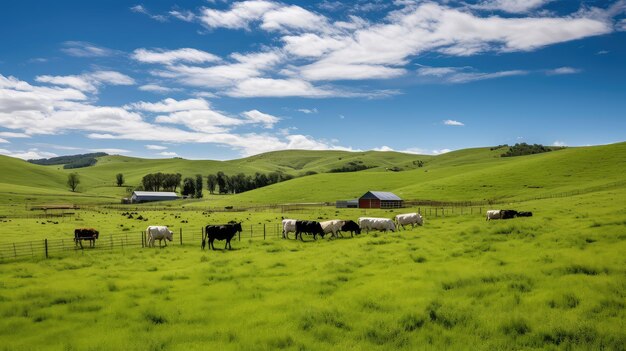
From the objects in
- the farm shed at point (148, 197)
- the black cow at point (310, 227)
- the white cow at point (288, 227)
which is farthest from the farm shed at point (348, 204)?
the farm shed at point (148, 197)

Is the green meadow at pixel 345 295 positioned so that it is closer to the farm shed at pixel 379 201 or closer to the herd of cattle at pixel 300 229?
the herd of cattle at pixel 300 229

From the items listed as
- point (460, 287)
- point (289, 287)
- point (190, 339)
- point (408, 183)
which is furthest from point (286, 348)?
point (408, 183)

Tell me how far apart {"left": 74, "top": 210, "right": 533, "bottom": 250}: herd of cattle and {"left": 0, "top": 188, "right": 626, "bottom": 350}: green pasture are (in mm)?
6645

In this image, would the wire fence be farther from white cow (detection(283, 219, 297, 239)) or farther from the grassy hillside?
the grassy hillside

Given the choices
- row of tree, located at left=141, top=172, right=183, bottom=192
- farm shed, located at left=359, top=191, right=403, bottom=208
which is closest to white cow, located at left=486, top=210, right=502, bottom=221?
farm shed, located at left=359, top=191, right=403, bottom=208

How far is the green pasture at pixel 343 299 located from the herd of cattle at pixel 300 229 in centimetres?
665

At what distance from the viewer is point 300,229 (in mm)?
35156

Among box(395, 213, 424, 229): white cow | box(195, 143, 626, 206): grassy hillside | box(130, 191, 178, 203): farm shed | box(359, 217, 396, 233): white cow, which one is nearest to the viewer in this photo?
box(359, 217, 396, 233): white cow

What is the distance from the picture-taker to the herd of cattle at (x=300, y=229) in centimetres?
3108

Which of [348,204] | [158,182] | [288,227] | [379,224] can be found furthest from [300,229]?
[158,182]

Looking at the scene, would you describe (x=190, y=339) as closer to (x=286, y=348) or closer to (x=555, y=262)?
(x=286, y=348)

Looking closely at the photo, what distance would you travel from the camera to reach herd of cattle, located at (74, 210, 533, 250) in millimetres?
→ 31078

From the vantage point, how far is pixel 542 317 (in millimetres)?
11789

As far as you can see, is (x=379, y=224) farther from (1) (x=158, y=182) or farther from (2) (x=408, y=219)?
(1) (x=158, y=182)
